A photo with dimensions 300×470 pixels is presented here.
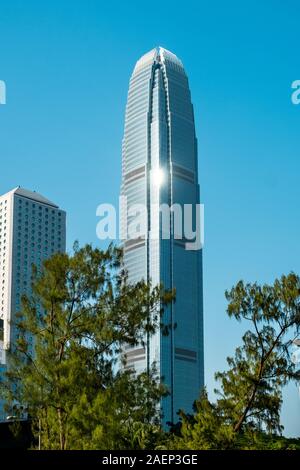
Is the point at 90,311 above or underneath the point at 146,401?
above

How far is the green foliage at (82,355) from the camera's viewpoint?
93.5 ft

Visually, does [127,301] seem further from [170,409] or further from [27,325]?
[170,409]

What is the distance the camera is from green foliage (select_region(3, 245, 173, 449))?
28.5 meters

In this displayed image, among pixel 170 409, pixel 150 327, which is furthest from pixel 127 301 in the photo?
pixel 170 409

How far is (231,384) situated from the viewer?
99.9 feet

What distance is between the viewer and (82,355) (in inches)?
1180
